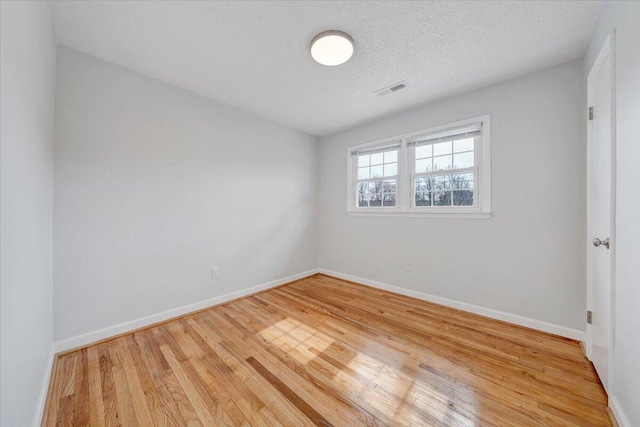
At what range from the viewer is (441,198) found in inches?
117

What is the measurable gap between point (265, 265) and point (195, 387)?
1.96m

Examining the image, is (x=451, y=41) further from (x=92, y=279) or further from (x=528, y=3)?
(x=92, y=279)

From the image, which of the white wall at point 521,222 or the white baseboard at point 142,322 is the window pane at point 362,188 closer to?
the white wall at point 521,222

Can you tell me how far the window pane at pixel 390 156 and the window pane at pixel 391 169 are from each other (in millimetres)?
60

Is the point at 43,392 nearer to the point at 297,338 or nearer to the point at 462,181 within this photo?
the point at 297,338

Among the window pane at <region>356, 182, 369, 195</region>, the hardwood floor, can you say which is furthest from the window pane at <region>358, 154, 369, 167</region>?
the hardwood floor

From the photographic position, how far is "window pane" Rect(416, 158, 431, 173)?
308cm

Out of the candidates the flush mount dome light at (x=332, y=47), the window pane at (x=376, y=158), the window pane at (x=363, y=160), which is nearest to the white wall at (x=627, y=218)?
the flush mount dome light at (x=332, y=47)

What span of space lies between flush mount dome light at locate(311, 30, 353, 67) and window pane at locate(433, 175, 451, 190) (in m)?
1.83

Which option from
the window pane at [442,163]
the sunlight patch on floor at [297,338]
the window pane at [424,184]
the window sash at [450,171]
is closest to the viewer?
the sunlight patch on floor at [297,338]

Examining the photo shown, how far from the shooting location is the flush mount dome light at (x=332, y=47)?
1827 millimetres

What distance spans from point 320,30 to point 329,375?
259 cm

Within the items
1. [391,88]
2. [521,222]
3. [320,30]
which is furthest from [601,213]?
[320,30]

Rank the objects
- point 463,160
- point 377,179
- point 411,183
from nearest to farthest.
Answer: point 463,160 → point 411,183 → point 377,179
